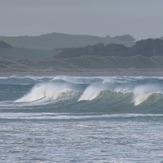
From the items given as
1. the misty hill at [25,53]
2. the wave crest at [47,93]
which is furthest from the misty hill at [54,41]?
the wave crest at [47,93]

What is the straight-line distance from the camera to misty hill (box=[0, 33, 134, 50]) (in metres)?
180

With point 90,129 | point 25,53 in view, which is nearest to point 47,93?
point 90,129

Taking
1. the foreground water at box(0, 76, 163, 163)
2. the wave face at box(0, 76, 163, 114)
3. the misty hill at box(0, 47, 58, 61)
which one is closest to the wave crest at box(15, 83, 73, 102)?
the wave face at box(0, 76, 163, 114)

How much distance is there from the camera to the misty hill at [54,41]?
180387 millimetres

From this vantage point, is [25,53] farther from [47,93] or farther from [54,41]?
[47,93]

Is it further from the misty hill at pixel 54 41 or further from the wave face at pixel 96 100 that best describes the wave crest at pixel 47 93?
the misty hill at pixel 54 41

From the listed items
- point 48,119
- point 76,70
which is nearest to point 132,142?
point 48,119

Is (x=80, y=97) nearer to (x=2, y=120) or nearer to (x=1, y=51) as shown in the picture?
(x=2, y=120)

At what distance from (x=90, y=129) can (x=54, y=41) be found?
157127 mm

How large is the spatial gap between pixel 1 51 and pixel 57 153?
132 m

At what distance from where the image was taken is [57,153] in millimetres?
27219

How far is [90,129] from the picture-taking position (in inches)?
1305

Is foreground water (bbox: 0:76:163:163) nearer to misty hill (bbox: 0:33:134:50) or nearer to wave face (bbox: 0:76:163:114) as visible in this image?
wave face (bbox: 0:76:163:114)

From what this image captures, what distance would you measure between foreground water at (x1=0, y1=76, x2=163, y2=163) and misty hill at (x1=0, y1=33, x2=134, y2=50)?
12574 cm
